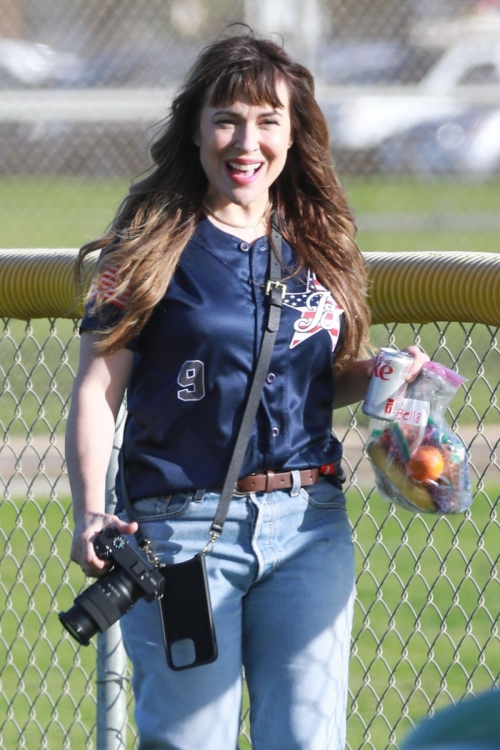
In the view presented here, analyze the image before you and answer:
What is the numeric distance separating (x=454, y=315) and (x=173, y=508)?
27.3 inches

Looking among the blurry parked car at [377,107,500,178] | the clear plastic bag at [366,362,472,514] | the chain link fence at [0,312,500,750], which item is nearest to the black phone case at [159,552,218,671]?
the clear plastic bag at [366,362,472,514]

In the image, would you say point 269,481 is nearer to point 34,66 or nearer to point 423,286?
point 423,286

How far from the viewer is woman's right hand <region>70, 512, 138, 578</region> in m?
2.04

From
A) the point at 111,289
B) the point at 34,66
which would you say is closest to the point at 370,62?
the point at 34,66

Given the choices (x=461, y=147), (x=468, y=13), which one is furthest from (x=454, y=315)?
(x=461, y=147)

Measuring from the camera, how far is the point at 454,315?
2342mm

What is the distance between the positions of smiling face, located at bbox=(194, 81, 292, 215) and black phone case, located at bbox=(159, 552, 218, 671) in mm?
714

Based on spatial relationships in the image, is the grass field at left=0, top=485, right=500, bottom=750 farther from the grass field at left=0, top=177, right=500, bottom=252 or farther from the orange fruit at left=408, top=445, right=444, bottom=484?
the grass field at left=0, top=177, right=500, bottom=252

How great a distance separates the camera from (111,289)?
7.20ft

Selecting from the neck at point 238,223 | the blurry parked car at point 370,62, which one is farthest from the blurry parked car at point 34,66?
the neck at point 238,223

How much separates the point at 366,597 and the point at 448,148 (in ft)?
33.4

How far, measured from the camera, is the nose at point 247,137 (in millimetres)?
2219

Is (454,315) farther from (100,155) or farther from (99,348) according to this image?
(100,155)

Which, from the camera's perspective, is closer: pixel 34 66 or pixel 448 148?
pixel 34 66
